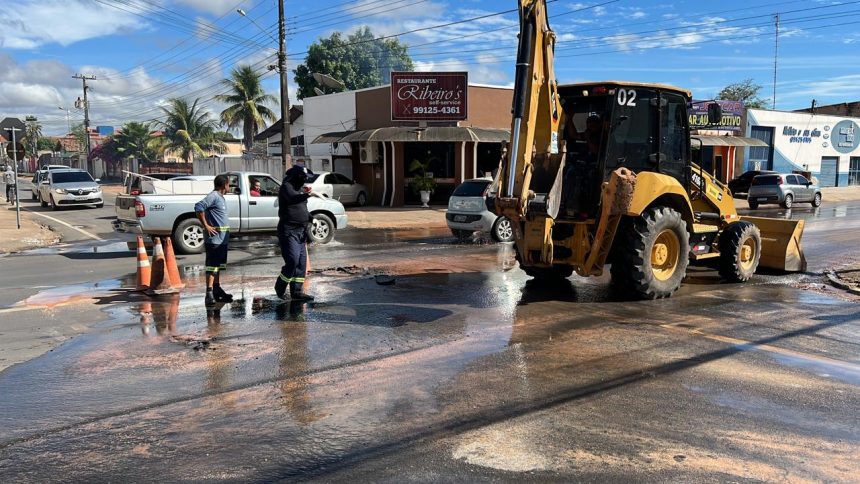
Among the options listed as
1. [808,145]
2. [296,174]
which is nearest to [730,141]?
[808,145]

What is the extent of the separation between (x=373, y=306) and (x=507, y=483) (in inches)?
187

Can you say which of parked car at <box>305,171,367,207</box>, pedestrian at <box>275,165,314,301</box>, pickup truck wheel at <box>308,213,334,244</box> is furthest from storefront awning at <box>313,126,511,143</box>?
pedestrian at <box>275,165,314,301</box>

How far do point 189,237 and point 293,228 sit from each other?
6.19 meters

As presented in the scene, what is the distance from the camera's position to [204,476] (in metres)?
3.68

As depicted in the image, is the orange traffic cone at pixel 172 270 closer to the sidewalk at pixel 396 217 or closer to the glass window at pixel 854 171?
the sidewalk at pixel 396 217

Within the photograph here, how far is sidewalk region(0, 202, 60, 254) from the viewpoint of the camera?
609 inches

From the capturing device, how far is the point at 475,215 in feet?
51.0

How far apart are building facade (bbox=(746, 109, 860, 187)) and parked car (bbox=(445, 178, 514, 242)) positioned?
29.0 m

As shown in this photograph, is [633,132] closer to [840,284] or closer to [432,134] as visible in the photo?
[840,284]

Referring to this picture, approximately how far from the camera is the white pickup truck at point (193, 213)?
12969 millimetres

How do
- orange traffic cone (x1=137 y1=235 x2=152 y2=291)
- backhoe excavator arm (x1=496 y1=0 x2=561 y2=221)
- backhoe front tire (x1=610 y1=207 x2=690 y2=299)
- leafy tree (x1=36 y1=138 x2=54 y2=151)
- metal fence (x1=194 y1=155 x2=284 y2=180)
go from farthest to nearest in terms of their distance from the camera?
leafy tree (x1=36 y1=138 x2=54 y2=151), metal fence (x1=194 y1=155 x2=284 y2=180), orange traffic cone (x1=137 y1=235 x2=152 y2=291), backhoe front tire (x1=610 y1=207 x2=690 y2=299), backhoe excavator arm (x1=496 y1=0 x2=561 y2=221)

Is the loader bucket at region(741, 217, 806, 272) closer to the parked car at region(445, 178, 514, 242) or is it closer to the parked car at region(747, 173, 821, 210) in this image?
the parked car at region(445, 178, 514, 242)

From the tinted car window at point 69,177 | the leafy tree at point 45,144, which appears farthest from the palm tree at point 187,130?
the leafy tree at point 45,144

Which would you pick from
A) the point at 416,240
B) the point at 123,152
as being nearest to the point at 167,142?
the point at 123,152
